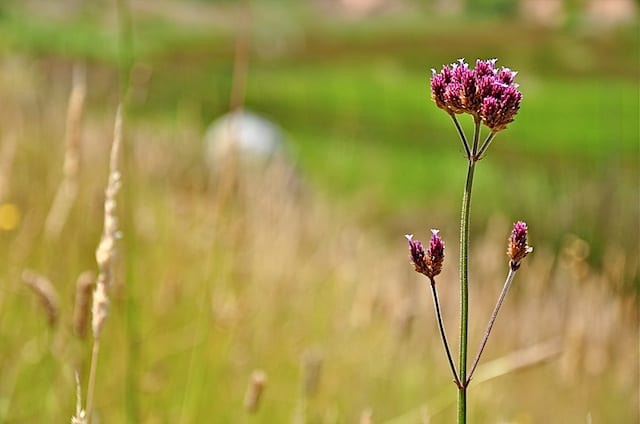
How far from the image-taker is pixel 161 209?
4.77 metres

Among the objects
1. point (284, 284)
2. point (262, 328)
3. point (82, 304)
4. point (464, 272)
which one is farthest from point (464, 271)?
point (284, 284)

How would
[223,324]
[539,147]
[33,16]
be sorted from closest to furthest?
[223,324] → [539,147] → [33,16]

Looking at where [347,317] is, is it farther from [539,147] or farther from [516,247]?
[539,147]

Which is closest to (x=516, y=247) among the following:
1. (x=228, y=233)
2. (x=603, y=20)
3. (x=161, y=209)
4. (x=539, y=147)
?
(x=228, y=233)

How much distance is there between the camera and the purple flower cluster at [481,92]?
0.62 m

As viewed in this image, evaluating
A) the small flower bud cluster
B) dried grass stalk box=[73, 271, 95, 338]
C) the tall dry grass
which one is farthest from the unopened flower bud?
dried grass stalk box=[73, 271, 95, 338]

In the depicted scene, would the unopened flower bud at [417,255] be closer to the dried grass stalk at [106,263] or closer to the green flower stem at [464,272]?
the green flower stem at [464,272]

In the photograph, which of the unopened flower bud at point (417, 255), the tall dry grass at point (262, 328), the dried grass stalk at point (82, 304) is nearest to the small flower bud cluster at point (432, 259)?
the unopened flower bud at point (417, 255)

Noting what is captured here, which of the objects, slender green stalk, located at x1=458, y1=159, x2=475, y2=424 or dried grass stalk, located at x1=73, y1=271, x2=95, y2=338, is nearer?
slender green stalk, located at x1=458, y1=159, x2=475, y2=424

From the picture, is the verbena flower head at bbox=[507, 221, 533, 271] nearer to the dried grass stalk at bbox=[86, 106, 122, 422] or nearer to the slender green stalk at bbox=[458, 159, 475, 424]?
the slender green stalk at bbox=[458, 159, 475, 424]

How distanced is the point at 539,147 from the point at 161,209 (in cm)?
1946

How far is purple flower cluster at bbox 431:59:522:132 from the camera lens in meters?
0.62

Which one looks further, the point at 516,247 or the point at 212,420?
the point at 212,420

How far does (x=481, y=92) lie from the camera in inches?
25.2
